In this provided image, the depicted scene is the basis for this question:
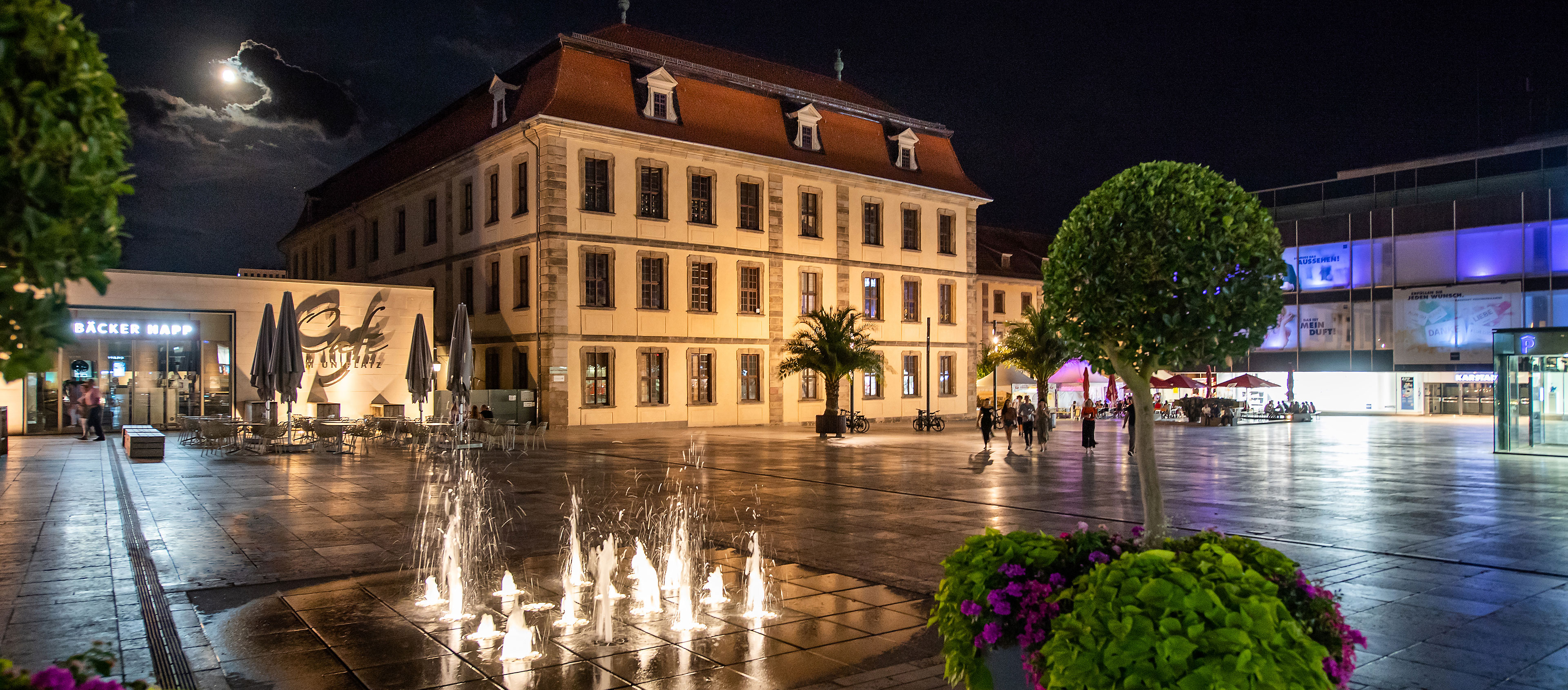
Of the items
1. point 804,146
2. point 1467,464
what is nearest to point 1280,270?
point 1467,464

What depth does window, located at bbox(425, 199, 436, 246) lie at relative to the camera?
1678 inches

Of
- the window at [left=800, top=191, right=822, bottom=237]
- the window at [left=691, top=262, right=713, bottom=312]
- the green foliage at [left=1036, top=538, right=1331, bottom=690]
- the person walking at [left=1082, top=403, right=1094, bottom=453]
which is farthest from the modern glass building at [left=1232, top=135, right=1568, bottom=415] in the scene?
the green foliage at [left=1036, top=538, right=1331, bottom=690]

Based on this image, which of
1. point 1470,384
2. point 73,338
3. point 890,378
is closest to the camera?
point 73,338

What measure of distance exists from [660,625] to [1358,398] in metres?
56.1

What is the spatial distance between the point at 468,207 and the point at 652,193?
25.7ft

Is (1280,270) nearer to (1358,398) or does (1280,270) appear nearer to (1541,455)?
(1541,455)

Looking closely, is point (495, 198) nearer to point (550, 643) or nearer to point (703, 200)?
point (703, 200)

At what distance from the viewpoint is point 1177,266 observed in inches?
203

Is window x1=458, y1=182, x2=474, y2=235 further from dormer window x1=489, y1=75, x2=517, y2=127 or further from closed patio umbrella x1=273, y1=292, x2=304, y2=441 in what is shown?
closed patio umbrella x1=273, y1=292, x2=304, y2=441

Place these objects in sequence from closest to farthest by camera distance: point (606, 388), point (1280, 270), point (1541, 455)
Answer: point (1280, 270) < point (1541, 455) < point (606, 388)

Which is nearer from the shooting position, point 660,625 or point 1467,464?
point 660,625

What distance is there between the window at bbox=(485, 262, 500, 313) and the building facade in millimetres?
68

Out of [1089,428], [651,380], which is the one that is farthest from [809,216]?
[1089,428]

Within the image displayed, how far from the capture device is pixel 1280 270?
208 inches
